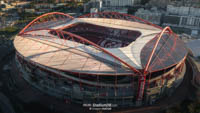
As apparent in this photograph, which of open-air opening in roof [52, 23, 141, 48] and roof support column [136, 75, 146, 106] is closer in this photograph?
roof support column [136, 75, 146, 106]

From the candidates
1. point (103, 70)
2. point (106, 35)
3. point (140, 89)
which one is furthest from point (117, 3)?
point (140, 89)

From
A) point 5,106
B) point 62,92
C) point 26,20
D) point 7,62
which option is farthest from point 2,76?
point 26,20

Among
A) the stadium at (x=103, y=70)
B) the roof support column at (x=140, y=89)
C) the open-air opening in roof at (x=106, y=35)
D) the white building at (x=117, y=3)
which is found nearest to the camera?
the roof support column at (x=140, y=89)

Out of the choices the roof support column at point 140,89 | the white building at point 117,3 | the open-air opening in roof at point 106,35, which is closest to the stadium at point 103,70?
the roof support column at point 140,89

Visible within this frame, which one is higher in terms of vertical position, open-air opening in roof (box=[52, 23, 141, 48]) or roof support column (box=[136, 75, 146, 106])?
open-air opening in roof (box=[52, 23, 141, 48])

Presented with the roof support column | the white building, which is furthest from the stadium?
the white building

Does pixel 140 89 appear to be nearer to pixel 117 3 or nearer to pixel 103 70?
pixel 103 70

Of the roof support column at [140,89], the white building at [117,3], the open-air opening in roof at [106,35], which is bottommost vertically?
the roof support column at [140,89]

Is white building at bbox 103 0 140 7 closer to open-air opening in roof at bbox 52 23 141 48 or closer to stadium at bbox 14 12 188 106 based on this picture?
open-air opening in roof at bbox 52 23 141 48

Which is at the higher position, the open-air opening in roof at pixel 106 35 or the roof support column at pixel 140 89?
the open-air opening in roof at pixel 106 35

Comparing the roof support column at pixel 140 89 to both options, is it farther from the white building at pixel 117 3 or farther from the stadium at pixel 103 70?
the white building at pixel 117 3

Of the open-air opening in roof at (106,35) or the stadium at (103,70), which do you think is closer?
the stadium at (103,70)

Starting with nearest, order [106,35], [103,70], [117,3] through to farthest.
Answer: [103,70], [106,35], [117,3]
